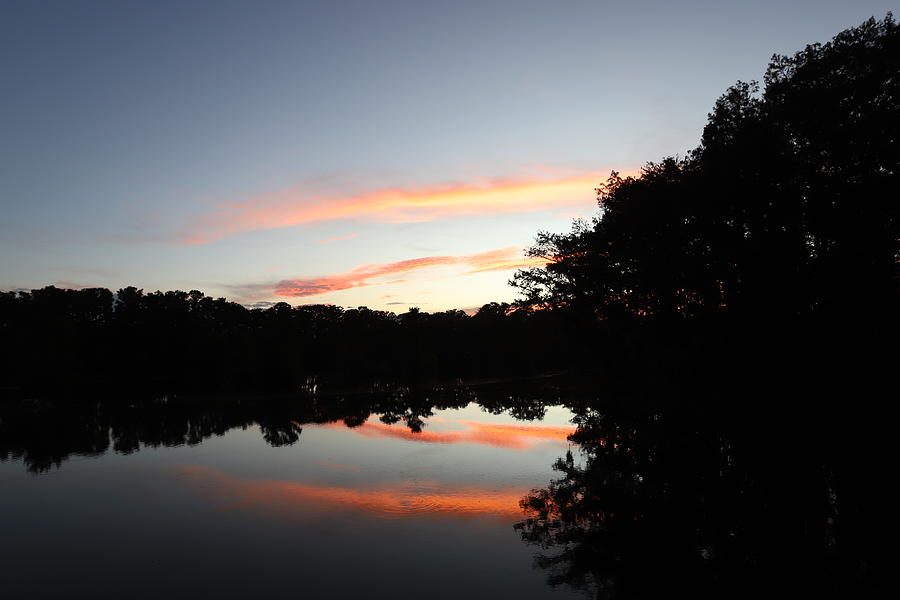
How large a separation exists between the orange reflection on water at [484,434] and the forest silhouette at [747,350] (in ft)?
15.2

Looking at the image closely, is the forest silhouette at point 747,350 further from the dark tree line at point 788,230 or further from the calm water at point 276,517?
the calm water at point 276,517

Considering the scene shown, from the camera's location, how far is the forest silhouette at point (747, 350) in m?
17.0

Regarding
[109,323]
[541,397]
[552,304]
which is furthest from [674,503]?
[109,323]

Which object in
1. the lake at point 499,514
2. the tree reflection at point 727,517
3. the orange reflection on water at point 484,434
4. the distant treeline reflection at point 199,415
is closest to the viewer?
the tree reflection at point 727,517

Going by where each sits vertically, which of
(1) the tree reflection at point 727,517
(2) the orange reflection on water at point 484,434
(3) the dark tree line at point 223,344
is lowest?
(2) the orange reflection on water at point 484,434

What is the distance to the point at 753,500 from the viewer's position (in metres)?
21.1

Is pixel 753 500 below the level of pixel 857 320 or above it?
below

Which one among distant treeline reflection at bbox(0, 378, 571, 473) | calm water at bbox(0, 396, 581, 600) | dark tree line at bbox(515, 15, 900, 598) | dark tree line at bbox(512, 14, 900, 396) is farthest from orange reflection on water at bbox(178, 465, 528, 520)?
distant treeline reflection at bbox(0, 378, 571, 473)

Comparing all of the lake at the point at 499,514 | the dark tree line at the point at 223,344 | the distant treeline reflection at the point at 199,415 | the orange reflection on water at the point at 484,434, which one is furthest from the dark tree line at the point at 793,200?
the dark tree line at the point at 223,344

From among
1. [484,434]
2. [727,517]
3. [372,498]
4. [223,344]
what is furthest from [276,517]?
[223,344]

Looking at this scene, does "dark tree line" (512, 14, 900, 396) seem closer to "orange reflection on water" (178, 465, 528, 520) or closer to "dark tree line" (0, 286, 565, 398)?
"orange reflection on water" (178, 465, 528, 520)

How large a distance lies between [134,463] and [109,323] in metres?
82.9

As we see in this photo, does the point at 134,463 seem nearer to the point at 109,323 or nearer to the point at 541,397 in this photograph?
the point at 541,397

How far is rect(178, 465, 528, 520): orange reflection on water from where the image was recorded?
2353cm
